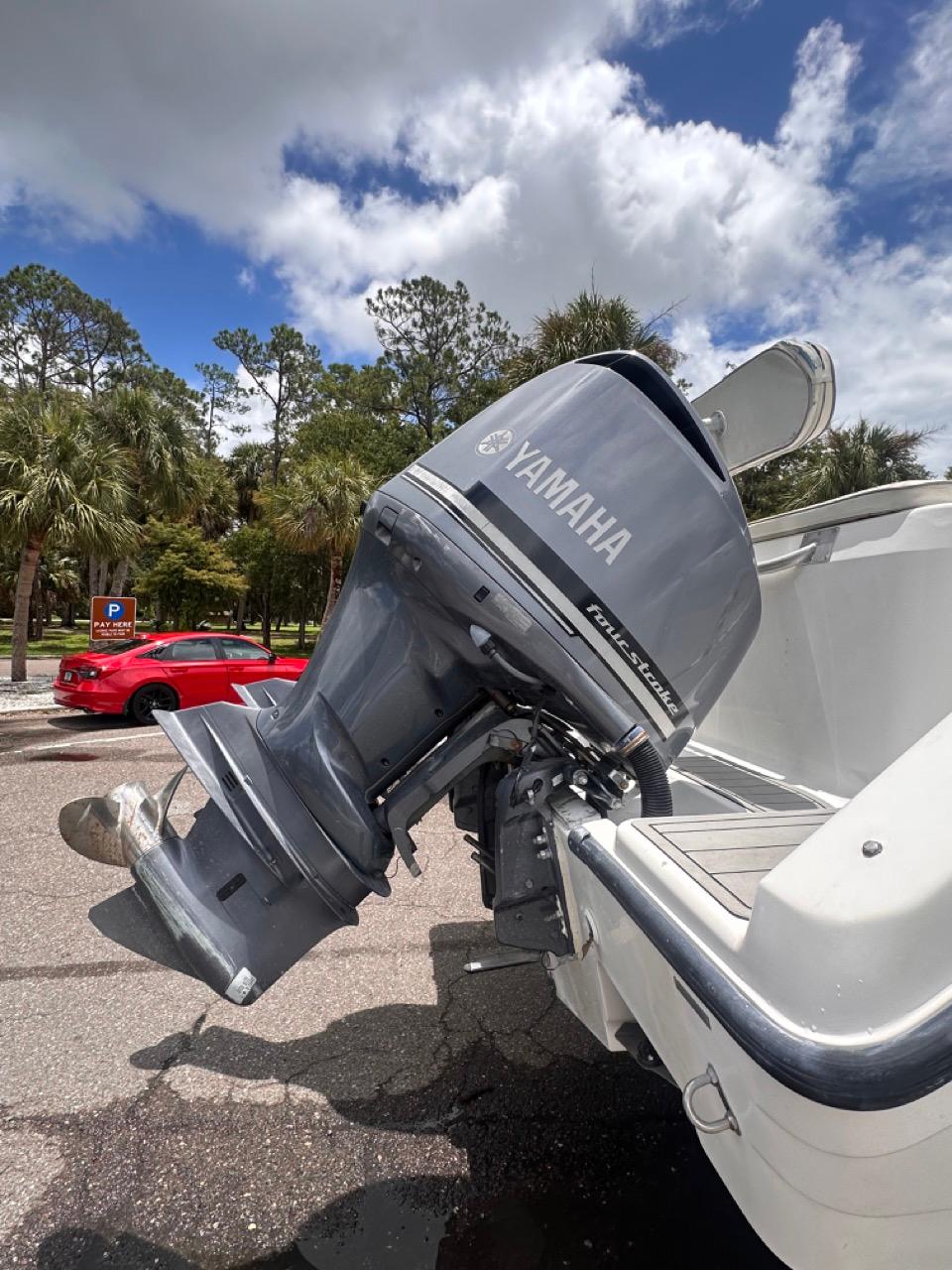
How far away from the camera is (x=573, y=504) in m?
1.83

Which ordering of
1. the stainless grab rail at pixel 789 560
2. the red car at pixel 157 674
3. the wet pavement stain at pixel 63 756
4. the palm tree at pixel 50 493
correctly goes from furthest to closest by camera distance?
1. the palm tree at pixel 50 493
2. the red car at pixel 157 674
3. the wet pavement stain at pixel 63 756
4. the stainless grab rail at pixel 789 560

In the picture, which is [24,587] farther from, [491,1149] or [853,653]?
[853,653]

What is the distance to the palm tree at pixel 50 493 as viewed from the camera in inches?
396

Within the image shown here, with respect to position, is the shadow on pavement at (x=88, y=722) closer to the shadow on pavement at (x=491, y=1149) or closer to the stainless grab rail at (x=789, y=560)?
the shadow on pavement at (x=491, y=1149)

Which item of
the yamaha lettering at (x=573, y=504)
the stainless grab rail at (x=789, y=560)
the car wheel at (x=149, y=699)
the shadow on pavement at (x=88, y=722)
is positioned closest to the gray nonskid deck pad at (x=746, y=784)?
the stainless grab rail at (x=789, y=560)

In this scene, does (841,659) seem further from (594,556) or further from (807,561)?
(594,556)

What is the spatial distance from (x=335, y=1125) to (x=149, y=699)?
7.99 metres

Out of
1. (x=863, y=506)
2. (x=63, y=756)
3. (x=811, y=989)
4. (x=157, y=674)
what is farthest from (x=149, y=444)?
(x=811, y=989)

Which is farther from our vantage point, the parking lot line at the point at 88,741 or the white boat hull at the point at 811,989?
the parking lot line at the point at 88,741

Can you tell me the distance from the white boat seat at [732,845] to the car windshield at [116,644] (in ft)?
30.8

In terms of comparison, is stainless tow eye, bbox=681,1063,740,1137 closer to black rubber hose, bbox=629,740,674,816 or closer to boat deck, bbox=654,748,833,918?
boat deck, bbox=654,748,833,918

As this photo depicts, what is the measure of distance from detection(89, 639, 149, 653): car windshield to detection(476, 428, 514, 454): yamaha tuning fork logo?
873 cm

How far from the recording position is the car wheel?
359 inches

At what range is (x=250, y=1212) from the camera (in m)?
1.84
